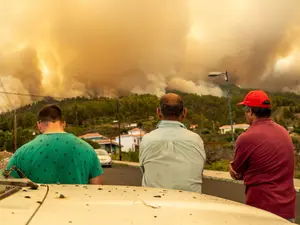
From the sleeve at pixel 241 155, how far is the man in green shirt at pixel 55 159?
1.07m

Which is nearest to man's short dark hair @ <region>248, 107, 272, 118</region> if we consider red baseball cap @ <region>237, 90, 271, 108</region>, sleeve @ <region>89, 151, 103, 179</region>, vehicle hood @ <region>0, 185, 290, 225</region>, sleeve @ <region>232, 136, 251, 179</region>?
red baseball cap @ <region>237, 90, 271, 108</region>

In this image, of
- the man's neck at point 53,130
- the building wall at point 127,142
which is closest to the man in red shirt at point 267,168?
the man's neck at point 53,130

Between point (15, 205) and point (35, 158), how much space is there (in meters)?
1.57

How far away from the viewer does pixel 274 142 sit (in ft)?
10.9

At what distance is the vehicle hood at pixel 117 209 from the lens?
155cm

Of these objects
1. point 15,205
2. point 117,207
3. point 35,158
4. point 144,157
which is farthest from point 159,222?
point 35,158

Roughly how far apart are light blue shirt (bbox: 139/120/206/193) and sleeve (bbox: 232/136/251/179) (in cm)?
36

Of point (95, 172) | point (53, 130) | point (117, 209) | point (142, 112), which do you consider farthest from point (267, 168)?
point (142, 112)

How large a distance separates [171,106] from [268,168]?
0.83 metres

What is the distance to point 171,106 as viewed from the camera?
10.9 feet

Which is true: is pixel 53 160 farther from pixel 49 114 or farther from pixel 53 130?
pixel 49 114

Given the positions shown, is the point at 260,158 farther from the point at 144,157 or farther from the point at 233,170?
the point at 144,157

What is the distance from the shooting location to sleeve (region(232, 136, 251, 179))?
3332 millimetres

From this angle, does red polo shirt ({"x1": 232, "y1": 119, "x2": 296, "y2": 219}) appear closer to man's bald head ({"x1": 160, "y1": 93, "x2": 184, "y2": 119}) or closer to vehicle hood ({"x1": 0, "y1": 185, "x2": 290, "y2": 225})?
man's bald head ({"x1": 160, "y1": 93, "x2": 184, "y2": 119})
